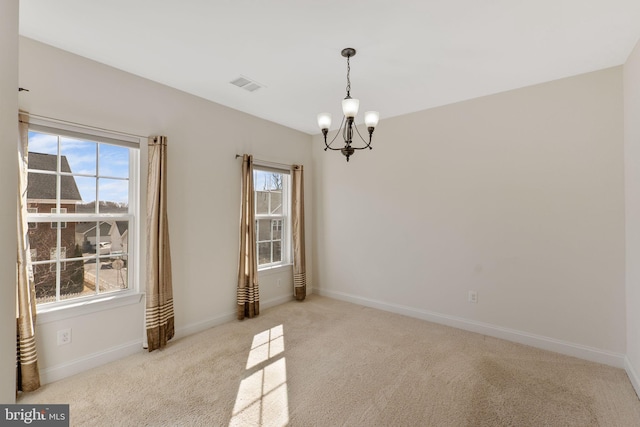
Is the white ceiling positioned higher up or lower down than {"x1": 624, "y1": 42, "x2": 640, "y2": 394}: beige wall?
higher up

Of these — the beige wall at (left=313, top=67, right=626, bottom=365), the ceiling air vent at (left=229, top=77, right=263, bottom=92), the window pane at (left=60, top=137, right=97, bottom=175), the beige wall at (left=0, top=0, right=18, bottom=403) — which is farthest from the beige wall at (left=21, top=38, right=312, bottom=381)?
the beige wall at (left=313, top=67, right=626, bottom=365)

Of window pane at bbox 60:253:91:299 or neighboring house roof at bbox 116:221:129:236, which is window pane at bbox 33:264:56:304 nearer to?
window pane at bbox 60:253:91:299

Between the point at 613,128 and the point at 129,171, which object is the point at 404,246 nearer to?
the point at 613,128

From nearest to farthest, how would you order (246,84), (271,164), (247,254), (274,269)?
(246,84) < (247,254) < (271,164) < (274,269)

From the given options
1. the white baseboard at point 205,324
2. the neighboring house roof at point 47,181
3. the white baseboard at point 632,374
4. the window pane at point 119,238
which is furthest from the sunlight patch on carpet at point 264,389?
the white baseboard at point 632,374

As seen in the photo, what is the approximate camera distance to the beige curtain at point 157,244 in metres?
2.79

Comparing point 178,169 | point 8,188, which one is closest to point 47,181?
point 178,169

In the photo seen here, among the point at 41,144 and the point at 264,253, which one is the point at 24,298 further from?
the point at 264,253

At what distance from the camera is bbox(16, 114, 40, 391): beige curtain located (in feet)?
6.79

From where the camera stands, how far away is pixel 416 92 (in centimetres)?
316

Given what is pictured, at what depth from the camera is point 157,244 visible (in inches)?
110

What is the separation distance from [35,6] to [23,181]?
119 centimetres

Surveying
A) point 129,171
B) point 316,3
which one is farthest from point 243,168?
point 316,3

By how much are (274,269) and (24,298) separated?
263cm
